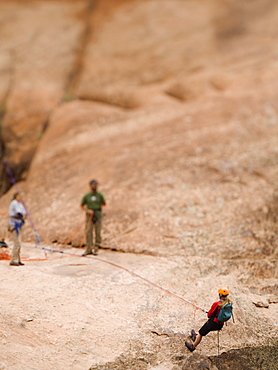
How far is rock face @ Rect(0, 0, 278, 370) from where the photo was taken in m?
6.93

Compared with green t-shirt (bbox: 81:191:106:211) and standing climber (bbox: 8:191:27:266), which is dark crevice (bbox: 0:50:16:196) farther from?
standing climber (bbox: 8:191:27:266)

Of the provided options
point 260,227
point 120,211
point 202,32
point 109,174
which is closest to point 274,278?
point 260,227

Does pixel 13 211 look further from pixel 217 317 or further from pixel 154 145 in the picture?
pixel 154 145

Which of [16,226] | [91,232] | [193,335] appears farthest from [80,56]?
[193,335]

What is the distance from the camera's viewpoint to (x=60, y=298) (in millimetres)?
6418

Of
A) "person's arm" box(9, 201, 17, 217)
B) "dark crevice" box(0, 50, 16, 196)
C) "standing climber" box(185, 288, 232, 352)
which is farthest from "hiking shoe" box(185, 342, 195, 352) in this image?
"dark crevice" box(0, 50, 16, 196)

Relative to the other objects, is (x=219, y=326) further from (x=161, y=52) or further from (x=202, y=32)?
(x=202, y=32)

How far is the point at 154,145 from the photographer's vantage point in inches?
467

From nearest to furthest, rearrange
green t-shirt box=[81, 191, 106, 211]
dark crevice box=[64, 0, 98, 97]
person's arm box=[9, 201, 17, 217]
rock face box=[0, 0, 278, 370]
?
rock face box=[0, 0, 278, 370]
person's arm box=[9, 201, 17, 217]
green t-shirt box=[81, 191, 106, 211]
dark crevice box=[64, 0, 98, 97]

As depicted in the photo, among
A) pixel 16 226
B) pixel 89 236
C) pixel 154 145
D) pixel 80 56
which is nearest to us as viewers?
pixel 16 226

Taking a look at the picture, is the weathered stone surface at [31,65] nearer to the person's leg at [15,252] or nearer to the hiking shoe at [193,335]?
the person's leg at [15,252]

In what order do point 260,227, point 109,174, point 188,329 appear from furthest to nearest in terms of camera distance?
point 109,174 → point 260,227 → point 188,329

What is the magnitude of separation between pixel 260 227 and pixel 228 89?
606 centimetres

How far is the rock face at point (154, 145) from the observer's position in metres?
6.93
